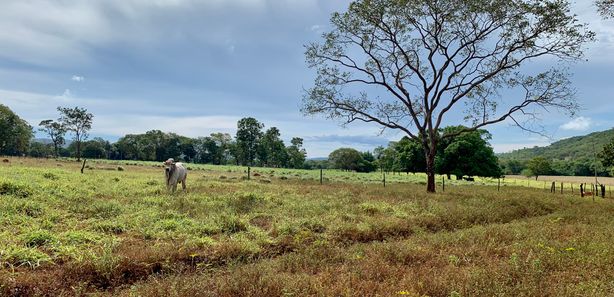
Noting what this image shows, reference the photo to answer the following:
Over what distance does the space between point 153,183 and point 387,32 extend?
16.5 metres

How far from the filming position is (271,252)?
27.0 ft

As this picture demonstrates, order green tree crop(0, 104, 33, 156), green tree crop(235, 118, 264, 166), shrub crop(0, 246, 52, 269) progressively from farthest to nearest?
green tree crop(235, 118, 264, 166) → green tree crop(0, 104, 33, 156) → shrub crop(0, 246, 52, 269)

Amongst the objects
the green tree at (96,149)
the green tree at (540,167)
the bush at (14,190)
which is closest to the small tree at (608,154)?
the bush at (14,190)

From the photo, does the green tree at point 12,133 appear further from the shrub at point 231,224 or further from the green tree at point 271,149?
the shrub at point 231,224

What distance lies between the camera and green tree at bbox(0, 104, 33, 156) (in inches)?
3346

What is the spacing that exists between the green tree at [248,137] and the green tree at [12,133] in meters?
52.5

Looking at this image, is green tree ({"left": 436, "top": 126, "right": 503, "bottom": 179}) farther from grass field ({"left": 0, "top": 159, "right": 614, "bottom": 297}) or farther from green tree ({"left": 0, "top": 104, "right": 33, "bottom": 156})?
green tree ({"left": 0, "top": 104, "right": 33, "bottom": 156})

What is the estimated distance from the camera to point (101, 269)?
6.27 metres

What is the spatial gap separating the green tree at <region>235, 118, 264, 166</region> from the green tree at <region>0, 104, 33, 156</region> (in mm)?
52490

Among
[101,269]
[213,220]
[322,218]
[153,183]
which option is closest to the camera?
[101,269]

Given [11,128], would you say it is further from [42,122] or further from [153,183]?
[153,183]

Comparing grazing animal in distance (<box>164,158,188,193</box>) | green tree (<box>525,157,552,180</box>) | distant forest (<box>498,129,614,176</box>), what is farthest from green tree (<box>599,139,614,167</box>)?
green tree (<box>525,157,552,180</box>)

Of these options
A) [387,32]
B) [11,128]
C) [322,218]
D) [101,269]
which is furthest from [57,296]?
[11,128]

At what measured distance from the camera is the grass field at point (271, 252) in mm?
5652
